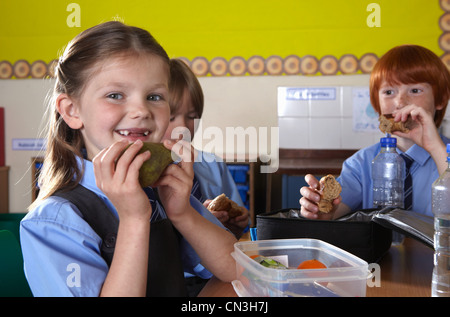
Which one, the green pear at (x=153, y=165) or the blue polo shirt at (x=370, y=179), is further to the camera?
the blue polo shirt at (x=370, y=179)

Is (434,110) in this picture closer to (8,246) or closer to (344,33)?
(8,246)

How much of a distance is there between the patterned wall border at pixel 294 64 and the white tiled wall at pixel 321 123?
16 cm

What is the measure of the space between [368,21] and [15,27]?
2.90 meters

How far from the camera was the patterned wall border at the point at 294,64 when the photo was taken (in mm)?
3508

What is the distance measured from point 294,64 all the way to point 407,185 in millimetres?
2251

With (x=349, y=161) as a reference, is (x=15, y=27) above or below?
above

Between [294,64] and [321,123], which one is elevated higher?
[294,64]

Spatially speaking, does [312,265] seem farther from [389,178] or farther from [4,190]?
[4,190]

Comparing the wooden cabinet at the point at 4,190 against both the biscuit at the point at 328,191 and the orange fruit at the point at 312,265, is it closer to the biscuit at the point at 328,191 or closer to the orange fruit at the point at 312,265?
the biscuit at the point at 328,191

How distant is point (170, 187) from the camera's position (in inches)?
36.7

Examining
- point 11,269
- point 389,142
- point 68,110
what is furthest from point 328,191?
point 11,269

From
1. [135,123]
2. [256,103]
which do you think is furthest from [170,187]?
[256,103]

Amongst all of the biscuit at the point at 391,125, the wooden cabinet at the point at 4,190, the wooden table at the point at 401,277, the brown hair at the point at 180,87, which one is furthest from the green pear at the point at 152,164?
the wooden cabinet at the point at 4,190

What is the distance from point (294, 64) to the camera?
3.72 m
